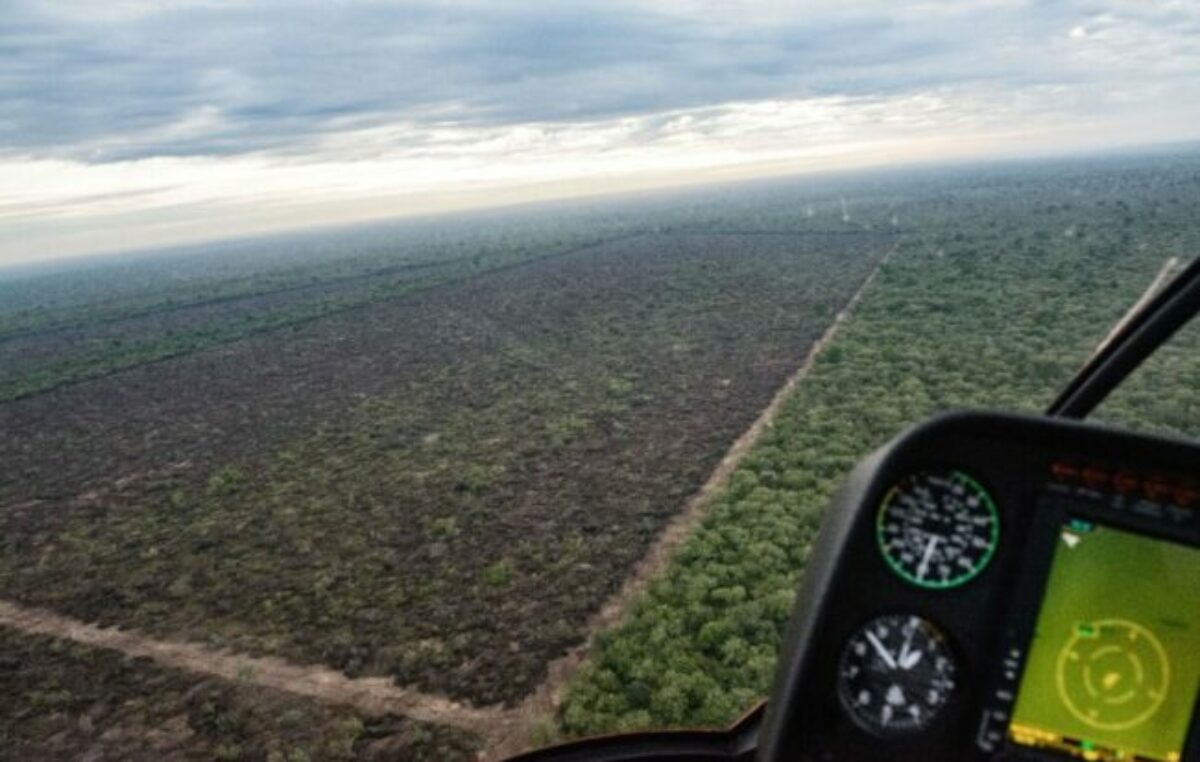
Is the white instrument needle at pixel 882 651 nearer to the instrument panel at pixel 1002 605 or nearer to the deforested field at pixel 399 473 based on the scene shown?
the instrument panel at pixel 1002 605

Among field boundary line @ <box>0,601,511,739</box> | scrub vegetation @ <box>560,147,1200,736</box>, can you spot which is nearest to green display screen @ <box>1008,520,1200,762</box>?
scrub vegetation @ <box>560,147,1200,736</box>

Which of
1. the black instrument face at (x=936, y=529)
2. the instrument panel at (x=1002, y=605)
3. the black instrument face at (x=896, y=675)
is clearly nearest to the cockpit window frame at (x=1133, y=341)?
the instrument panel at (x=1002, y=605)

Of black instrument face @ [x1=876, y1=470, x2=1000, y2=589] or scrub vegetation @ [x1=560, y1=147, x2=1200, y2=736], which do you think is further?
scrub vegetation @ [x1=560, y1=147, x2=1200, y2=736]

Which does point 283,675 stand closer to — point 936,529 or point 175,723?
point 175,723

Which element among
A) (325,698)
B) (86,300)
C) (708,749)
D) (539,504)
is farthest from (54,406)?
(86,300)

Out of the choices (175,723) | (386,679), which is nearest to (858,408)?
(386,679)

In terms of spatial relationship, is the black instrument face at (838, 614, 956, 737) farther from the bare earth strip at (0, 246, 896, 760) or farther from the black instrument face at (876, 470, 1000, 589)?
the bare earth strip at (0, 246, 896, 760)

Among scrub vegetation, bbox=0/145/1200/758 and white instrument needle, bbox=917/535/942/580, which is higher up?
white instrument needle, bbox=917/535/942/580
